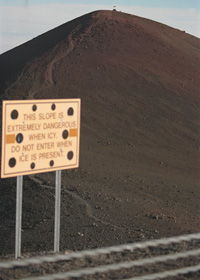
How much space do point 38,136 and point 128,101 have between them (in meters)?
15.9

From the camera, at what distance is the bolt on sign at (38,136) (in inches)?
266

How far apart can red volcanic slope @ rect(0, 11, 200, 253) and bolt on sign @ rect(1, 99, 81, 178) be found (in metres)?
2.53

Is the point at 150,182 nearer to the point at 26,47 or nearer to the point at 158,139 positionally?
the point at 158,139

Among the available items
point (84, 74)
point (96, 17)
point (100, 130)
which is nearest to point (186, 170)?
point (100, 130)

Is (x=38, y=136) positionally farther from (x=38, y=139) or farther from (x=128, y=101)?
(x=128, y=101)

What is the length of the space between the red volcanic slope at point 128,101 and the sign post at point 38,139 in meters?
2.48

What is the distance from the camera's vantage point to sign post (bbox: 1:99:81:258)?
6.76 metres

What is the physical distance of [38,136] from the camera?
7.16 metres

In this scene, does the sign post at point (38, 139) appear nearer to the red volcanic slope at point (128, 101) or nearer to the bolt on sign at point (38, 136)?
the bolt on sign at point (38, 136)

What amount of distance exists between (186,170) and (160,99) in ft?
23.3

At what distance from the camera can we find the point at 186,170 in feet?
55.8

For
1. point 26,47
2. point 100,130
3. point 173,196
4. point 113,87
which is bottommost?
point 173,196

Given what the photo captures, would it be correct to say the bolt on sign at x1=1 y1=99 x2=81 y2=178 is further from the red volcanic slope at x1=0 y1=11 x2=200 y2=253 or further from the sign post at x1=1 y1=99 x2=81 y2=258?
the red volcanic slope at x1=0 y1=11 x2=200 y2=253

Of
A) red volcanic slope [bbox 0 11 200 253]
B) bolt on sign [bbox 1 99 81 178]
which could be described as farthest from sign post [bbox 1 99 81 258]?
red volcanic slope [bbox 0 11 200 253]
